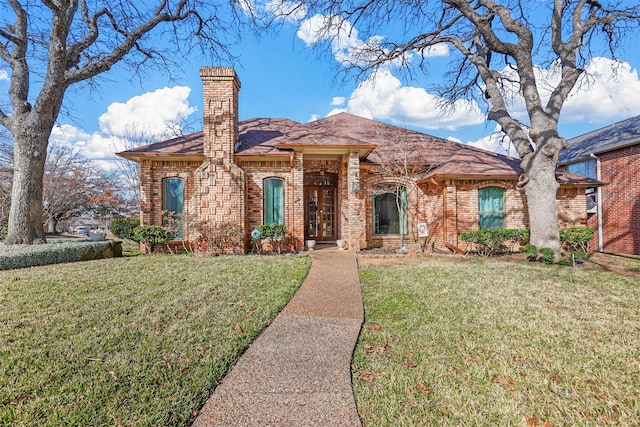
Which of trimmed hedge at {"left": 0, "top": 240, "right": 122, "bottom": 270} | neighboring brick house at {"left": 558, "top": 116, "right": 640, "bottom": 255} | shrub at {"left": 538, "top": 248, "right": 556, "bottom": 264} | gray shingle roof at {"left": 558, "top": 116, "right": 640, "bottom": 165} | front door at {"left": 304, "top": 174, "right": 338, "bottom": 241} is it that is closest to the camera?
trimmed hedge at {"left": 0, "top": 240, "right": 122, "bottom": 270}

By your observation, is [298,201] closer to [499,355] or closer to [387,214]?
[387,214]

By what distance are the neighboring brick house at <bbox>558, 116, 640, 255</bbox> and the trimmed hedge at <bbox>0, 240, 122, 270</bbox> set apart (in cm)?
1774

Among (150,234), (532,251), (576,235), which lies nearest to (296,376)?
(532,251)

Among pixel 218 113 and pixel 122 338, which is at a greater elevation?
pixel 218 113

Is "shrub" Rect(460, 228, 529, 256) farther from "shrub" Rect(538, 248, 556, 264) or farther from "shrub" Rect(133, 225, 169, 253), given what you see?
"shrub" Rect(133, 225, 169, 253)

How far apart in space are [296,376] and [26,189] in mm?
10360

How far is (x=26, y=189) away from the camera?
8734 millimetres

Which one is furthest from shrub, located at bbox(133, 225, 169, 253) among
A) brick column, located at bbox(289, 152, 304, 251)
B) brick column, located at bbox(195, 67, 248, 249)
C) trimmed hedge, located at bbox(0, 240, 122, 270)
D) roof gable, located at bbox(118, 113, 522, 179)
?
brick column, located at bbox(289, 152, 304, 251)

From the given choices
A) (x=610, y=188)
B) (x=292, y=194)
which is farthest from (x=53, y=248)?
(x=610, y=188)

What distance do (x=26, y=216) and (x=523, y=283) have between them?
12.8 metres

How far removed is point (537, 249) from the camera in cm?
879

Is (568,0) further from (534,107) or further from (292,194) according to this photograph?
(292,194)

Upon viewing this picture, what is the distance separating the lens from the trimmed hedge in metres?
6.90

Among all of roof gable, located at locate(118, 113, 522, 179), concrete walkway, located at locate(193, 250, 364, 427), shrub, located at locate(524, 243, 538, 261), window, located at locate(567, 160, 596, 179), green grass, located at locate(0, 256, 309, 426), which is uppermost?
roof gable, located at locate(118, 113, 522, 179)
